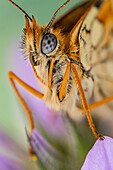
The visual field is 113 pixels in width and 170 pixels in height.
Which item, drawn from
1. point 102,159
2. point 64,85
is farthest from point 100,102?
point 102,159

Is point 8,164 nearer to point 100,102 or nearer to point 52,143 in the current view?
point 52,143

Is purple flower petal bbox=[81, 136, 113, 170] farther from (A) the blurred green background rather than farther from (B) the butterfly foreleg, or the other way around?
(A) the blurred green background

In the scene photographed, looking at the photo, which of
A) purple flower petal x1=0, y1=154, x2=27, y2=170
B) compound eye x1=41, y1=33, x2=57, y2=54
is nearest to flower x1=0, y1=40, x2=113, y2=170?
purple flower petal x1=0, y1=154, x2=27, y2=170

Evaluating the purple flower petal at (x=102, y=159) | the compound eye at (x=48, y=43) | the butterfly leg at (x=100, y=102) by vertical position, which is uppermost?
the compound eye at (x=48, y=43)

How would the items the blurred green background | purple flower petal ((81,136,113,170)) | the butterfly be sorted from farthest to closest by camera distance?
the blurred green background
the butterfly
purple flower petal ((81,136,113,170))

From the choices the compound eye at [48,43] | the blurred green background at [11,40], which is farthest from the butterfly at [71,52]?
the blurred green background at [11,40]

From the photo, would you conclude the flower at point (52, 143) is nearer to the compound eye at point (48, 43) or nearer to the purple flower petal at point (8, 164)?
the purple flower petal at point (8, 164)

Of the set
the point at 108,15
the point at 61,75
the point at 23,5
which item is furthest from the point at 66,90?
the point at 23,5
